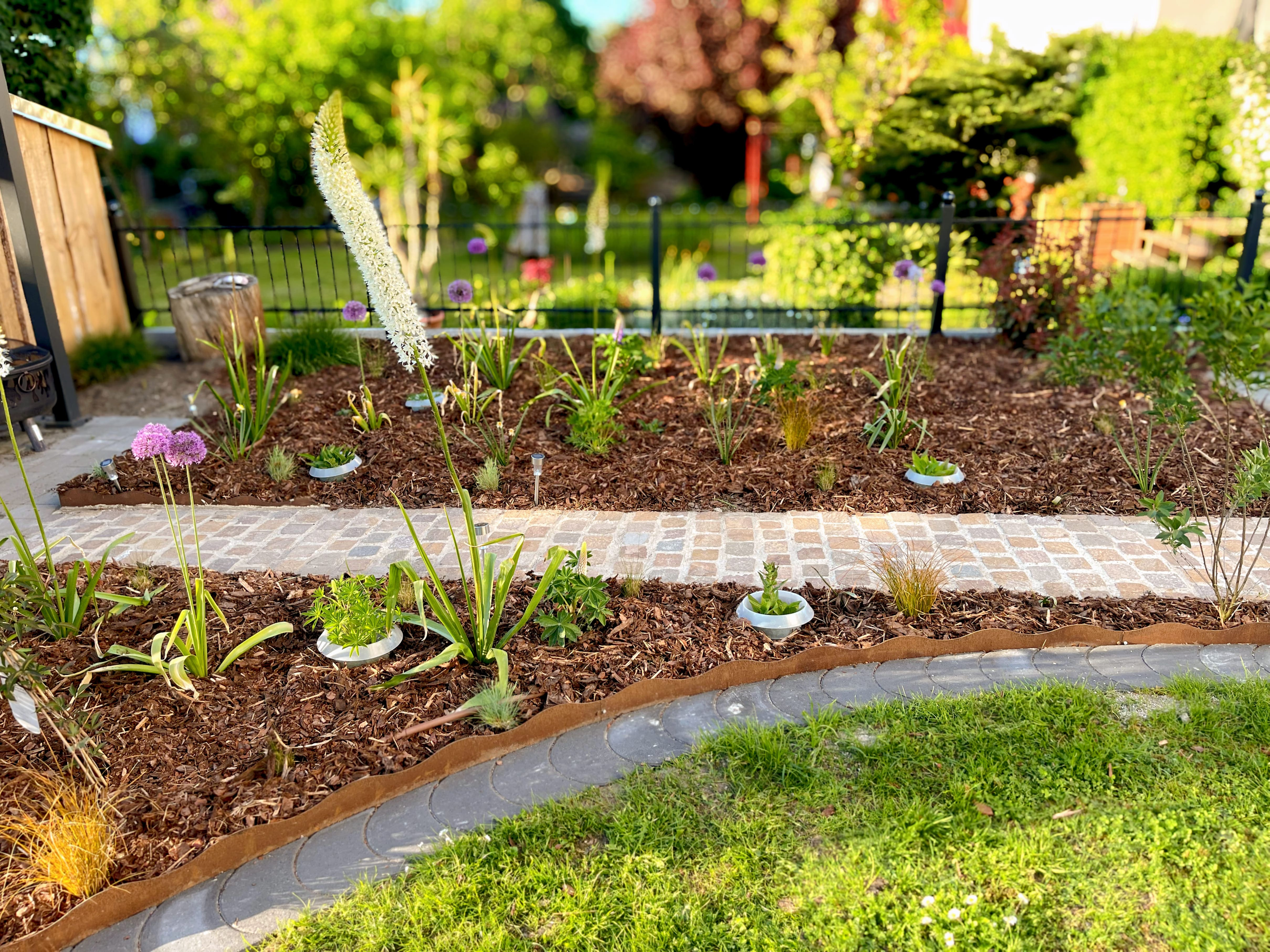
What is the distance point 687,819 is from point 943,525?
2.31m

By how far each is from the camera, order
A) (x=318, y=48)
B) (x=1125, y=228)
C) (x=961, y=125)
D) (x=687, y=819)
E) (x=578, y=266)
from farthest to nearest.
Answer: (x=318, y=48) < (x=578, y=266) < (x=1125, y=228) < (x=961, y=125) < (x=687, y=819)

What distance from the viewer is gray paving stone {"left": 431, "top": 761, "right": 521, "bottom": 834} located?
2.56 metres

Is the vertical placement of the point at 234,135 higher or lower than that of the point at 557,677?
higher

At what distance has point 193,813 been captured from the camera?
8.27 feet

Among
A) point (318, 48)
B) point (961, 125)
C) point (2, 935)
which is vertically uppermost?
point (318, 48)

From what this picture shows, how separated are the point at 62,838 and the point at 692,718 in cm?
176

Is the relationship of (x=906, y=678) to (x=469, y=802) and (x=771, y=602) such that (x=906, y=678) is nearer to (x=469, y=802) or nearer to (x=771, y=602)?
(x=771, y=602)

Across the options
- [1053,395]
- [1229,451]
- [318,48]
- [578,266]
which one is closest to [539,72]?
[318,48]

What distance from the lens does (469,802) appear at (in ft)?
8.65

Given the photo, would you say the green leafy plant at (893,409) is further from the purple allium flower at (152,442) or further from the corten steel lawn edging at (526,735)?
the purple allium flower at (152,442)

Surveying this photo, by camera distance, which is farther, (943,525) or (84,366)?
(84,366)

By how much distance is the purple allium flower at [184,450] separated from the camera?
9.93 ft

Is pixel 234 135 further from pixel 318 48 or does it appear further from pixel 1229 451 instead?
pixel 1229 451

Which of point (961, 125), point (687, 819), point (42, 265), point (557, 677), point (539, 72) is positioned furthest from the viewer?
point (539, 72)
